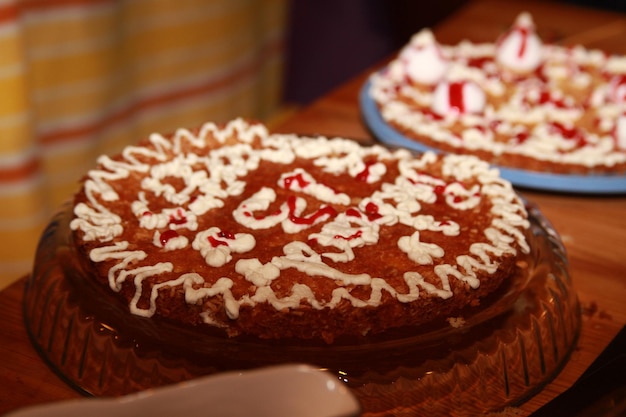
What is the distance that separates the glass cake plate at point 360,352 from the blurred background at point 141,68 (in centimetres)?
111

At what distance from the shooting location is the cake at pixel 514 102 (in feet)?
4.21

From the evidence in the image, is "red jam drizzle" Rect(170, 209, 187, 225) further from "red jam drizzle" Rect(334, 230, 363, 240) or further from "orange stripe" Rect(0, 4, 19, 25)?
"orange stripe" Rect(0, 4, 19, 25)

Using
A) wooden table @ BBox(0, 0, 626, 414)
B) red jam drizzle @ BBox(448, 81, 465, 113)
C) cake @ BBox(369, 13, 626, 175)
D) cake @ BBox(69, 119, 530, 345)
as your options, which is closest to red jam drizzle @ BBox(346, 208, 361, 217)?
cake @ BBox(69, 119, 530, 345)

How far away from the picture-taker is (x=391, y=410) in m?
0.76

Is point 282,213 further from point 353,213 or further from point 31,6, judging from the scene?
point 31,6

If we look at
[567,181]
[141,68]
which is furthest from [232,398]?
[141,68]

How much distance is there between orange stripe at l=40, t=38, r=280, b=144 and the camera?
2105 millimetres

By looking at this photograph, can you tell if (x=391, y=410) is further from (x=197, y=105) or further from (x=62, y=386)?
(x=197, y=105)

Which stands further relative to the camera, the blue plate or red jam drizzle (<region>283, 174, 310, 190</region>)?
the blue plate

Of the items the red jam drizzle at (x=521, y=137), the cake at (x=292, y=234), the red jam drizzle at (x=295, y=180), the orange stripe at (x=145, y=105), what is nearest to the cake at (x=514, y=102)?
the red jam drizzle at (x=521, y=137)

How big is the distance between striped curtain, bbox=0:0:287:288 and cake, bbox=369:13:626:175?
2.87 feet

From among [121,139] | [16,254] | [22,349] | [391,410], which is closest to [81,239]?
[22,349]

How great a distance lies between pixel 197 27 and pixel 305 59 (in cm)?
89

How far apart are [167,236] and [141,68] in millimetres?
1577
